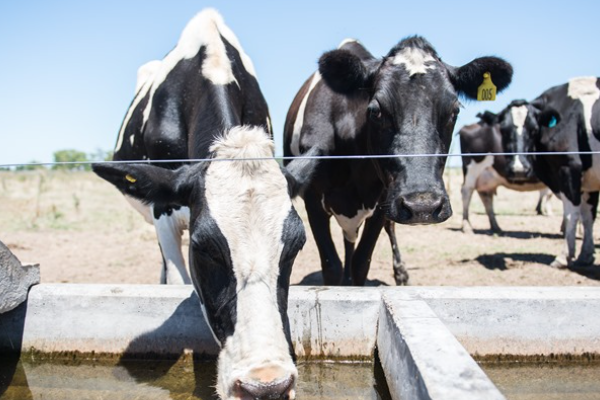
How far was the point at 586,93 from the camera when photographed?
7.40 meters

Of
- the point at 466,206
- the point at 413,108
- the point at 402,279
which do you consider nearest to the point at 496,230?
the point at 466,206

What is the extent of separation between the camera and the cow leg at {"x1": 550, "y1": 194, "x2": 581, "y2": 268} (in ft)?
24.2

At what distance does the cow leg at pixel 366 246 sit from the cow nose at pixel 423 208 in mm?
1637

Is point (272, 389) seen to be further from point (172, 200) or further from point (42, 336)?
point (42, 336)

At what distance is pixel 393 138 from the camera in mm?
3643

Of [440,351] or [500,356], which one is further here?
[500,356]

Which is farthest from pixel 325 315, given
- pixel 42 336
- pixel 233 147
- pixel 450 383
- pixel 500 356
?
pixel 42 336

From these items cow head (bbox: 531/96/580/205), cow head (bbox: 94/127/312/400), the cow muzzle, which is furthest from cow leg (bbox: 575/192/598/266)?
the cow muzzle

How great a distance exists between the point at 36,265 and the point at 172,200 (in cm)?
153

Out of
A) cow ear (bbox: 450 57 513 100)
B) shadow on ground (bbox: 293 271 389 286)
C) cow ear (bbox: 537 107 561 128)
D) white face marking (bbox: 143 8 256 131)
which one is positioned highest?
white face marking (bbox: 143 8 256 131)

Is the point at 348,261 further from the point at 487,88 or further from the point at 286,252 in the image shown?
the point at 286,252

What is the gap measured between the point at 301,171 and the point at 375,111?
37.7 inches

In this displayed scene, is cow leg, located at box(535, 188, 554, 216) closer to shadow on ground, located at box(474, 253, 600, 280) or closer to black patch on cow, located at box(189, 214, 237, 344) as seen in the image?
shadow on ground, located at box(474, 253, 600, 280)

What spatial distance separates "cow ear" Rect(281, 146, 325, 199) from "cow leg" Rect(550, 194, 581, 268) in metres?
5.45
